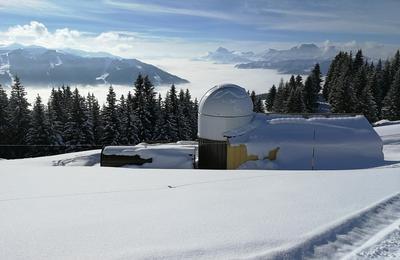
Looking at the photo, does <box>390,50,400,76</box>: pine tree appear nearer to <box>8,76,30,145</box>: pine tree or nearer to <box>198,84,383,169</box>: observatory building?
<box>198,84,383,169</box>: observatory building

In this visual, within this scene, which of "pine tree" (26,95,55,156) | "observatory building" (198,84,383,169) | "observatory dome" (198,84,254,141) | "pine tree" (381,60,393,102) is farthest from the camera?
"pine tree" (381,60,393,102)

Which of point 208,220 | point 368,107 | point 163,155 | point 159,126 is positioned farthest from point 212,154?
point 368,107

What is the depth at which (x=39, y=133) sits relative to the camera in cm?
4059

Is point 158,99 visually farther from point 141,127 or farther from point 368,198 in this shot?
point 368,198

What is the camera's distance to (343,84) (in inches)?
1933

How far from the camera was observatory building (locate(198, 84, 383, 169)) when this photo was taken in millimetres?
17516

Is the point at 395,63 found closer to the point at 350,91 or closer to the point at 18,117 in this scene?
the point at 350,91

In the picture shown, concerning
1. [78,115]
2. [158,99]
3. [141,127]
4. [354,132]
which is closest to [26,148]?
[78,115]

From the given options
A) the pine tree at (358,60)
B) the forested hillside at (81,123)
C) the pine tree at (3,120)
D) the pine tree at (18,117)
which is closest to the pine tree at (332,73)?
the pine tree at (358,60)

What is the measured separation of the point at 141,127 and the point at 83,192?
1546 inches

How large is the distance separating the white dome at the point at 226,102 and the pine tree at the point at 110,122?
86.0 ft

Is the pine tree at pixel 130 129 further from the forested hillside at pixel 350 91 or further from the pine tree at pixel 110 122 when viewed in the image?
the forested hillside at pixel 350 91

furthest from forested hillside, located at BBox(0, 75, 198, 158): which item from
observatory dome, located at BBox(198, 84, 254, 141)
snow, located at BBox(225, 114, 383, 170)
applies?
snow, located at BBox(225, 114, 383, 170)

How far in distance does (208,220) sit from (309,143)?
1378cm
